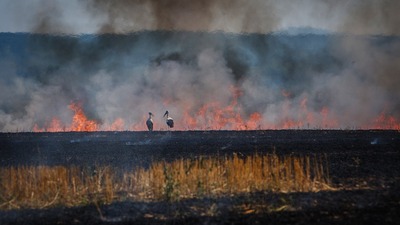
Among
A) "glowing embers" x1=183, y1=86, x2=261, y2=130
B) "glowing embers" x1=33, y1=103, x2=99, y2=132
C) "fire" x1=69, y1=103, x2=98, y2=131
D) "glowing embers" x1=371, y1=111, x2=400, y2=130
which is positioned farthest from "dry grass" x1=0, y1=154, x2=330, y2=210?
"glowing embers" x1=371, y1=111, x2=400, y2=130

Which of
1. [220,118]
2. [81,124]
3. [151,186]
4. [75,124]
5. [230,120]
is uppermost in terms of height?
[220,118]

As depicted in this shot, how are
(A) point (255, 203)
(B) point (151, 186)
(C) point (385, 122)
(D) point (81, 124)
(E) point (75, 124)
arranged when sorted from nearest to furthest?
(A) point (255, 203), (B) point (151, 186), (D) point (81, 124), (C) point (385, 122), (E) point (75, 124)

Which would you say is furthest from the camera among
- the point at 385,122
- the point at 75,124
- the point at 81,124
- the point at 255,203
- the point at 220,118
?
the point at 220,118

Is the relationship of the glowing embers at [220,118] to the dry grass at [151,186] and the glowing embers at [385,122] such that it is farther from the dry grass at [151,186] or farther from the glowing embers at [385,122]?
the dry grass at [151,186]

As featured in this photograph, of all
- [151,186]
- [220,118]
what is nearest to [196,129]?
[220,118]

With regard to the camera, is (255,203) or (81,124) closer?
(255,203)

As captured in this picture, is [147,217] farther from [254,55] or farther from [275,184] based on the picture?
[254,55]

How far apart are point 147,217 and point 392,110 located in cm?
4624

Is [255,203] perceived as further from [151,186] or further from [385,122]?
[385,122]

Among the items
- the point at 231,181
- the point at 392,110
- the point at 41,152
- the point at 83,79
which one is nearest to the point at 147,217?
the point at 231,181

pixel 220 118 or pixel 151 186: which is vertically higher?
pixel 220 118

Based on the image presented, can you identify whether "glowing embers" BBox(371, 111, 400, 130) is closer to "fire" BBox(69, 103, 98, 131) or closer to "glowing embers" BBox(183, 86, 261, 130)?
"glowing embers" BBox(183, 86, 261, 130)

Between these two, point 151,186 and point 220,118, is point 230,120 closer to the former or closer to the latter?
point 220,118

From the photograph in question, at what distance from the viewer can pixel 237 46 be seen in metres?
61.8
